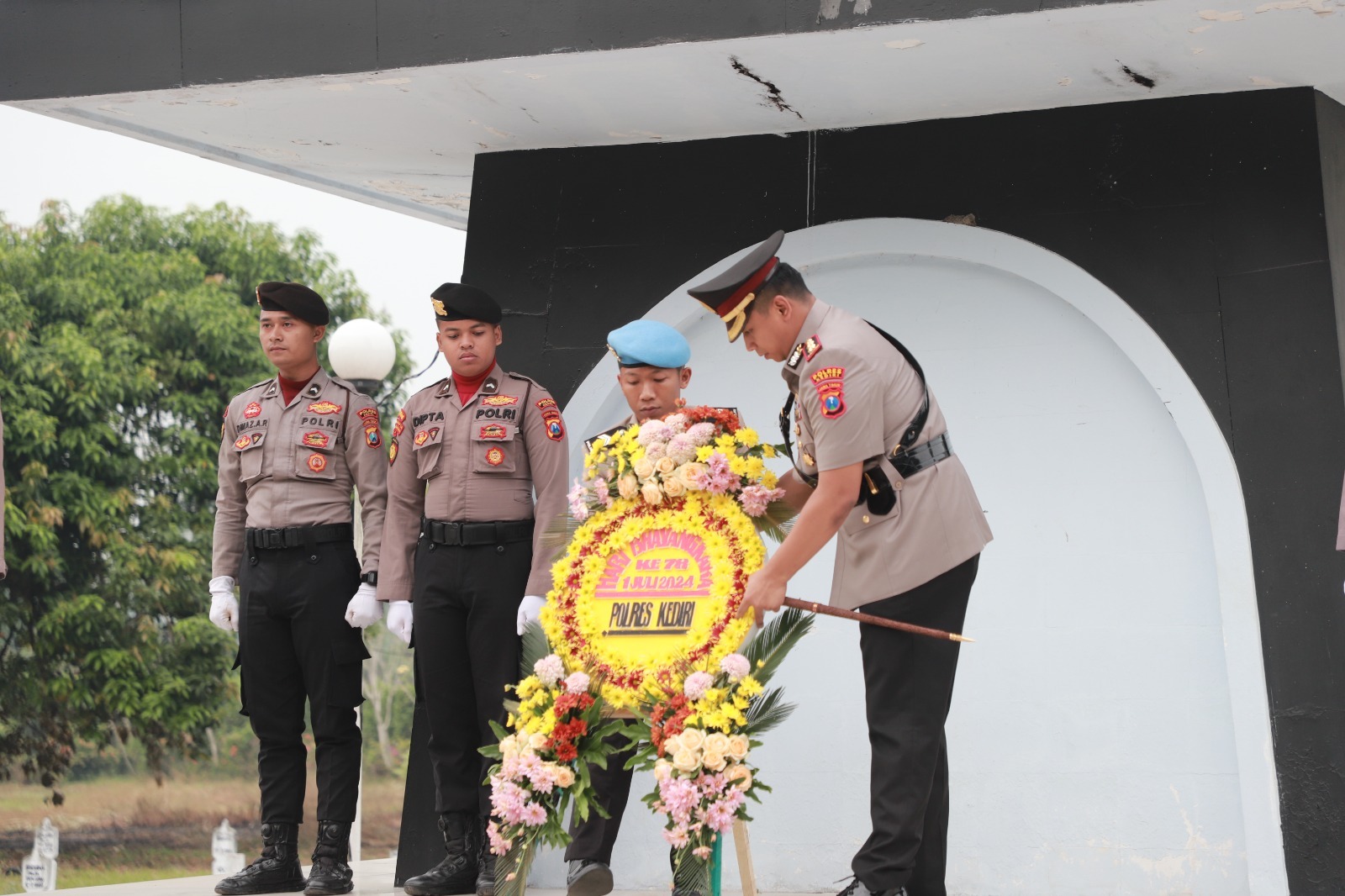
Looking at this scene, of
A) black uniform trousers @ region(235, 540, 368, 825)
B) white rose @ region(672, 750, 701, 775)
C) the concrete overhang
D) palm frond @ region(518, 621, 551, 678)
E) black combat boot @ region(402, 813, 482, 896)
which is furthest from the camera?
black uniform trousers @ region(235, 540, 368, 825)

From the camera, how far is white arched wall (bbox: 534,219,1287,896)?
4.82m

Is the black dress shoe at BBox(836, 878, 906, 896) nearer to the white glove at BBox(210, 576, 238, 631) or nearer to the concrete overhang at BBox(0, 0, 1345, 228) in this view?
the concrete overhang at BBox(0, 0, 1345, 228)

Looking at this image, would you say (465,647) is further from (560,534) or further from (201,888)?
(201,888)

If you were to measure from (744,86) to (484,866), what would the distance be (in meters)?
2.73

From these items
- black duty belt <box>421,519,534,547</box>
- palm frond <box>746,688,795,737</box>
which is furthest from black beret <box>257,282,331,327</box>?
palm frond <box>746,688,795,737</box>

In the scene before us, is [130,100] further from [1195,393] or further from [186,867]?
[186,867]

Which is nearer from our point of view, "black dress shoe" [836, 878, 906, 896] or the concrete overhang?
"black dress shoe" [836, 878, 906, 896]

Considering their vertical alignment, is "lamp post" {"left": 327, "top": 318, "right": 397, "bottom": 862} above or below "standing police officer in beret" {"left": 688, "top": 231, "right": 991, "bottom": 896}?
above

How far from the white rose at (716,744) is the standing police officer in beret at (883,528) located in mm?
347

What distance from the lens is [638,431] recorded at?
3.99 meters

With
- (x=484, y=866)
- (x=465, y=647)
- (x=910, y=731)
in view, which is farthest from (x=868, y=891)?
(x=465, y=647)

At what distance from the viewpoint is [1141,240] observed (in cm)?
508

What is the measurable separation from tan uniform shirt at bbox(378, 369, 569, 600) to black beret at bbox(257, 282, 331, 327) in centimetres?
52

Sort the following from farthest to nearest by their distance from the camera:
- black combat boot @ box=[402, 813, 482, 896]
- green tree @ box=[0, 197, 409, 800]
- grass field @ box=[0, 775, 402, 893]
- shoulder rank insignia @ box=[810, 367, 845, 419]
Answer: grass field @ box=[0, 775, 402, 893]
green tree @ box=[0, 197, 409, 800]
black combat boot @ box=[402, 813, 482, 896]
shoulder rank insignia @ box=[810, 367, 845, 419]
